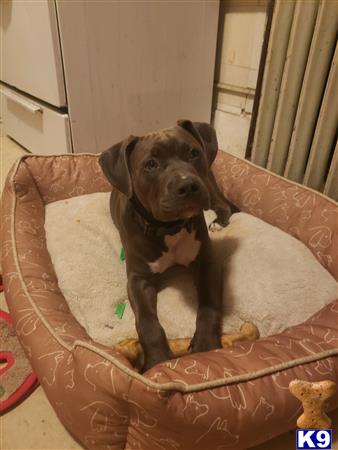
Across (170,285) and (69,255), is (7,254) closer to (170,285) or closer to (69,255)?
(69,255)

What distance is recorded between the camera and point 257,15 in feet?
7.03

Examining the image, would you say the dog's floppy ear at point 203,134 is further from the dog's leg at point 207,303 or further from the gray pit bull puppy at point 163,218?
the dog's leg at point 207,303

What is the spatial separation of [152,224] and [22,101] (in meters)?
1.68

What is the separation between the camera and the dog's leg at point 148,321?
1139 mm

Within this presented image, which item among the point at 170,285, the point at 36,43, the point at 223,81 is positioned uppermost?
the point at 36,43

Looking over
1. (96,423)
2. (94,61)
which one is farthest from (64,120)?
(96,423)

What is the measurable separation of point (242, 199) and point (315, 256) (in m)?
0.49

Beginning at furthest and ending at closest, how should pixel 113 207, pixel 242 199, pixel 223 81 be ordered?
pixel 223 81 → pixel 242 199 → pixel 113 207

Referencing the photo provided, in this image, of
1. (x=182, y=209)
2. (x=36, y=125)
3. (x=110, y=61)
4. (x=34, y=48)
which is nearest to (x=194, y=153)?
(x=182, y=209)

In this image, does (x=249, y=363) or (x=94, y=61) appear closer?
(x=249, y=363)

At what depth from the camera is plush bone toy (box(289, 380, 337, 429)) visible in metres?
0.90

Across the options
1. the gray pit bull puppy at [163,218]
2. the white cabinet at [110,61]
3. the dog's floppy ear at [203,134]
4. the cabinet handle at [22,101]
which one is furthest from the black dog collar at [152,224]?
the cabinet handle at [22,101]

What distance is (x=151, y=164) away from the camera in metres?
1.18

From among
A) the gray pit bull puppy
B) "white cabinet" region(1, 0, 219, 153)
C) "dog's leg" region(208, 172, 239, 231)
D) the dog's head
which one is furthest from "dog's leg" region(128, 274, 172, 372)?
"white cabinet" region(1, 0, 219, 153)
